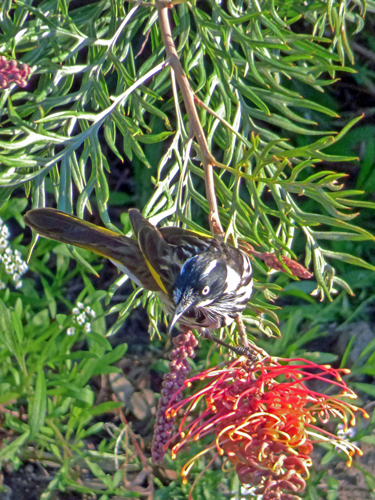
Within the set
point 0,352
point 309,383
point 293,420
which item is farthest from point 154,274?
point 309,383

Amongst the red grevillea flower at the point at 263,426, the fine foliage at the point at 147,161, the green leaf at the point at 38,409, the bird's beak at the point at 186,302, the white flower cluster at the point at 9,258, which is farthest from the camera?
the white flower cluster at the point at 9,258

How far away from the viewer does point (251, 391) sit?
2.78ft

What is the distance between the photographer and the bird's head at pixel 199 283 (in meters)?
1.06

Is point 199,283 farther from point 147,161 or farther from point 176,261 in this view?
point 147,161

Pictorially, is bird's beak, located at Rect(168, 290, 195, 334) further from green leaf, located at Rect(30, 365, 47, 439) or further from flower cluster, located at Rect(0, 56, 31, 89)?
green leaf, located at Rect(30, 365, 47, 439)

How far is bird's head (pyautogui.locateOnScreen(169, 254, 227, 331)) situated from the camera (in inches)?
41.6

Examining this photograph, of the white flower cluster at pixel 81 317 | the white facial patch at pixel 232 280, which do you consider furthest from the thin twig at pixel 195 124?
→ the white flower cluster at pixel 81 317

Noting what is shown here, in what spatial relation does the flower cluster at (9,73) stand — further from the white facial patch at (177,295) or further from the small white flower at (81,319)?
the small white flower at (81,319)

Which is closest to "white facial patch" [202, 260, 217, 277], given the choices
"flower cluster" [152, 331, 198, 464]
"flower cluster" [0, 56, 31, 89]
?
"flower cluster" [152, 331, 198, 464]

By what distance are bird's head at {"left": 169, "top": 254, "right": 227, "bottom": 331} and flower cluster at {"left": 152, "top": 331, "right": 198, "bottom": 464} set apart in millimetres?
62

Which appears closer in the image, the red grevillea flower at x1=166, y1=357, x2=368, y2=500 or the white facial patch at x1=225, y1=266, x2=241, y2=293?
the red grevillea flower at x1=166, y1=357, x2=368, y2=500

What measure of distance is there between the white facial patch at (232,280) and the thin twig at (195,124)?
109 mm

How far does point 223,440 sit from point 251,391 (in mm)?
89

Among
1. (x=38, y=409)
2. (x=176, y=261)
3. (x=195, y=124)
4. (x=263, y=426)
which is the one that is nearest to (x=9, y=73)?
(x=195, y=124)
